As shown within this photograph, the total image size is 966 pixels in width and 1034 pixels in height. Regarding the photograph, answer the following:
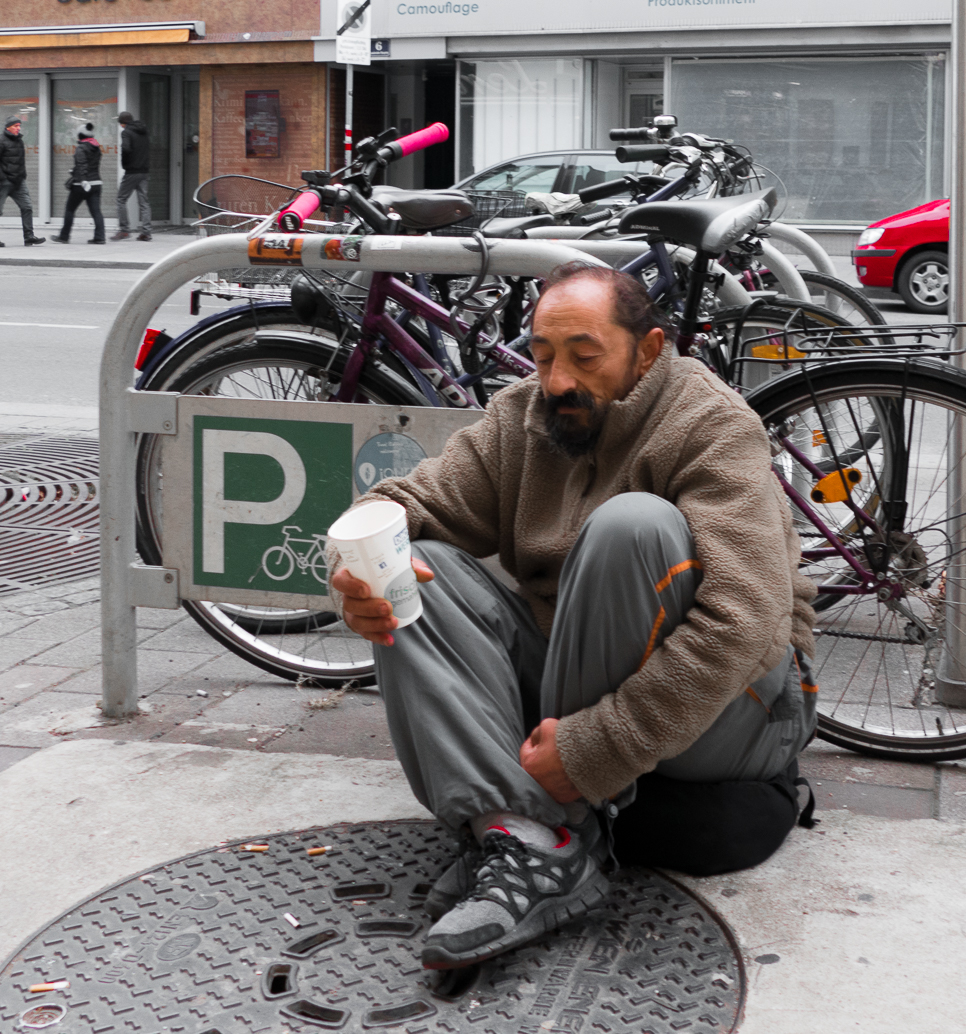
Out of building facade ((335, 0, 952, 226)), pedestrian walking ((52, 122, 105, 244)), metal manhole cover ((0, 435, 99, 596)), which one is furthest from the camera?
pedestrian walking ((52, 122, 105, 244))

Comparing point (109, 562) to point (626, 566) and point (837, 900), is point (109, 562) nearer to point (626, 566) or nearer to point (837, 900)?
point (626, 566)

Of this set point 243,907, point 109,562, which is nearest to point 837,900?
point 243,907

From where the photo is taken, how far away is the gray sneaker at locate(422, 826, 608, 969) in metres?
2.24

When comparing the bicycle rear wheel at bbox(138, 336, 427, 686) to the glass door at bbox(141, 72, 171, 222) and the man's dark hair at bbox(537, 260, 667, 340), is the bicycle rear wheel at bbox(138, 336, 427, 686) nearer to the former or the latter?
the man's dark hair at bbox(537, 260, 667, 340)

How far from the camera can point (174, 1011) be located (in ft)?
7.29

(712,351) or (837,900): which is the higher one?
(712,351)

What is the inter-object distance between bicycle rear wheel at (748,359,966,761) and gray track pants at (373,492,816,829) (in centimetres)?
68

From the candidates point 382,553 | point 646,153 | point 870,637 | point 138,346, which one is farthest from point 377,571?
point 646,153

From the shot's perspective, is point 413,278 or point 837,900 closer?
point 837,900

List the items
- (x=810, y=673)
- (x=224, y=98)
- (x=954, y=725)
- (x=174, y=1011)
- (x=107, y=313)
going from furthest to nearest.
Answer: (x=224, y=98) < (x=107, y=313) < (x=954, y=725) < (x=810, y=673) < (x=174, y=1011)

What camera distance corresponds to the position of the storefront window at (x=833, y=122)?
19328 mm

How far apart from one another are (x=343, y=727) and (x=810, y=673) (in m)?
1.31

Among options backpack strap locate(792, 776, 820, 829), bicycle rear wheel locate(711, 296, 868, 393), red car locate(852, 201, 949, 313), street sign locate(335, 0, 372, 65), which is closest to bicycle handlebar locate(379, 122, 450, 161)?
bicycle rear wheel locate(711, 296, 868, 393)

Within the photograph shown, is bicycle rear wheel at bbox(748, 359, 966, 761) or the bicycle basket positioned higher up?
the bicycle basket
